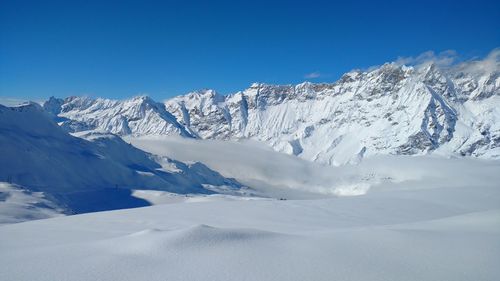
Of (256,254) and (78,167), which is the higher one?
(78,167)

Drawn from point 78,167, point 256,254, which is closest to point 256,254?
point 256,254

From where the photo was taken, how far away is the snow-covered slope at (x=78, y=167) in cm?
10625

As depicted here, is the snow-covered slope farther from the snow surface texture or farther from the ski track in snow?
the ski track in snow

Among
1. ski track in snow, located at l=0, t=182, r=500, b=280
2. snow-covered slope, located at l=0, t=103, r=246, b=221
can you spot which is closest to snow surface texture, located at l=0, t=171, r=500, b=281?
ski track in snow, located at l=0, t=182, r=500, b=280

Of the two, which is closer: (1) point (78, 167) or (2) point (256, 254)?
(2) point (256, 254)

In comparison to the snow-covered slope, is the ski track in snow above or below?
below

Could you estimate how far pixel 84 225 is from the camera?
77.1 ft

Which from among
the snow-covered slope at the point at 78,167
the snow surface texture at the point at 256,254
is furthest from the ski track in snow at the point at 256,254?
the snow-covered slope at the point at 78,167

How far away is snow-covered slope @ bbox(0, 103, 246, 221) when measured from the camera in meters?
106

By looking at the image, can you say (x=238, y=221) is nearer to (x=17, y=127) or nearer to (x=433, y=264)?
(x=433, y=264)

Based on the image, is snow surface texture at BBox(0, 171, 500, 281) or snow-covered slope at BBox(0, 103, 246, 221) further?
snow-covered slope at BBox(0, 103, 246, 221)

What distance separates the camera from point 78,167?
12794 centimetres

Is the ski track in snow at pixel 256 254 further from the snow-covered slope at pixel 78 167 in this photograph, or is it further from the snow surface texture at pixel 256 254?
the snow-covered slope at pixel 78 167

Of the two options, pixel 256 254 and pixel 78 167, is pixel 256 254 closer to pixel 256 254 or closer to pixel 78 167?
pixel 256 254
